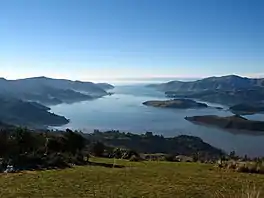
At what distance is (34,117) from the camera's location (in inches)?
5512

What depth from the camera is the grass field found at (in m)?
7.90

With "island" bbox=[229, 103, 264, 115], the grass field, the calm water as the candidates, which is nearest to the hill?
the calm water

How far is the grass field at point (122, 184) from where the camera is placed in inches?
311

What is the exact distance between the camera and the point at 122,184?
9047 millimetres

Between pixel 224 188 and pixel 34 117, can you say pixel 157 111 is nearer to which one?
pixel 34 117

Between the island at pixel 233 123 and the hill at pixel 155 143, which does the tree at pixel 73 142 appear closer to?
the hill at pixel 155 143

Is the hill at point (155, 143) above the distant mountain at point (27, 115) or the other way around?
the other way around

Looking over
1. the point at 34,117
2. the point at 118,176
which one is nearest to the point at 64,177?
the point at 118,176

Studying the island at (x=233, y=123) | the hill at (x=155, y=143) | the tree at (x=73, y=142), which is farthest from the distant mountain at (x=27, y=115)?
the tree at (x=73, y=142)

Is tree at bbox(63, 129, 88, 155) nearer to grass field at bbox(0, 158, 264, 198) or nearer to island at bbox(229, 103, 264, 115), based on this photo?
grass field at bbox(0, 158, 264, 198)

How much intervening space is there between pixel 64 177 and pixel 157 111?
160 metres

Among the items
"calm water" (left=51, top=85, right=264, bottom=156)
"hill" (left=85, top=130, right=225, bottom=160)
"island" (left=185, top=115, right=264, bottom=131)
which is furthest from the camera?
"island" (left=185, top=115, right=264, bottom=131)

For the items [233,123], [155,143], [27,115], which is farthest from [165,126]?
[27,115]

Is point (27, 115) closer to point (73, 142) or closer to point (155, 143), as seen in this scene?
point (155, 143)
